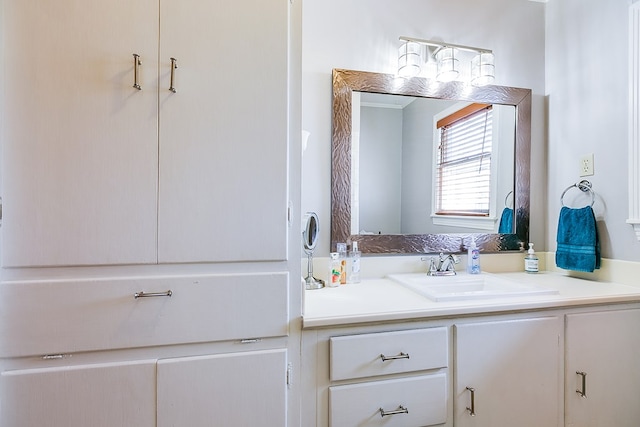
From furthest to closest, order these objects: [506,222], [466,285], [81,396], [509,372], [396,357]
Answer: [506,222], [466,285], [509,372], [396,357], [81,396]

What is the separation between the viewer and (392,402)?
3.55ft

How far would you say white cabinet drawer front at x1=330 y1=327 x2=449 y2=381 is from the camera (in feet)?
3.42

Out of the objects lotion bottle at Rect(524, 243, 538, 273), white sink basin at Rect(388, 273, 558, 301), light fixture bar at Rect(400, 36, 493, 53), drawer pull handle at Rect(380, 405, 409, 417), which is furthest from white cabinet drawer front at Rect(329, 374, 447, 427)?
light fixture bar at Rect(400, 36, 493, 53)

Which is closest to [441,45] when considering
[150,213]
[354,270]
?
[354,270]

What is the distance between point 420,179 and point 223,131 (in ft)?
3.73

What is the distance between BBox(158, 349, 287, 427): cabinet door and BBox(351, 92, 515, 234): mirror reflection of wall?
838 mm

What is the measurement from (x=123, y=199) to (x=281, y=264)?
0.51 m

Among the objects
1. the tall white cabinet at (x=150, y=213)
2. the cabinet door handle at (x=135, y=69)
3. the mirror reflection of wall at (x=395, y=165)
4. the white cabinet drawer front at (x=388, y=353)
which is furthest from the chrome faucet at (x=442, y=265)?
the cabinet door handle at (x=135, y=69)

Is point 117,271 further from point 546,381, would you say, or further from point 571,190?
point 571,190

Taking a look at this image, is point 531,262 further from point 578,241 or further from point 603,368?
point 603,368

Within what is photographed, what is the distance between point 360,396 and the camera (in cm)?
106

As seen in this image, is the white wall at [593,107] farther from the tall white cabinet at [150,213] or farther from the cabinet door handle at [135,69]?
the cabinet door handle at [135,69]

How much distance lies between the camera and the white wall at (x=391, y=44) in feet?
5.19

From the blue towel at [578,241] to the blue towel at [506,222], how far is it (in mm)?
230
